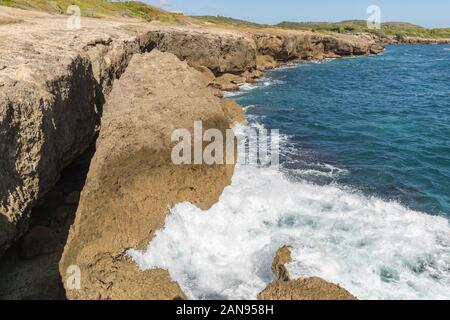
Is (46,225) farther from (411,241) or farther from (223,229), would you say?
(411,241)

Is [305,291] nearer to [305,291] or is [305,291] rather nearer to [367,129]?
[305,291]

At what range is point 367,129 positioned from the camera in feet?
94.2

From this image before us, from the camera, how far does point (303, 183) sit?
744 inches

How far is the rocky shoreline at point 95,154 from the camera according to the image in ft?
35.1

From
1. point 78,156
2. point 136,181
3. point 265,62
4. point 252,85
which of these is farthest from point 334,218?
point 265,62

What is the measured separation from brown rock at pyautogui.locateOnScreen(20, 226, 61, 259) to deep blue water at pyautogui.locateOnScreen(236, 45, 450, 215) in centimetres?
1178

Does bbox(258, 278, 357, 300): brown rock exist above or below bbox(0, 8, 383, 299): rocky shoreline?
below

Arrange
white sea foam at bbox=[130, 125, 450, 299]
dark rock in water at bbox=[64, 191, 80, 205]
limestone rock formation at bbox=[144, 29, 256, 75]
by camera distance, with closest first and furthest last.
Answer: white sea foam at bbox=[130, 125, 450, 299] → dark rock in water at bbox=[64, 191, 80, 205] → limestone rock formation at bbox=[144, 29, 256, 75]

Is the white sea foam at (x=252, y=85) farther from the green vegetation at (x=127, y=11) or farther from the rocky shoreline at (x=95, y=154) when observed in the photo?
the rocky shoreline at (x=95, y=154)

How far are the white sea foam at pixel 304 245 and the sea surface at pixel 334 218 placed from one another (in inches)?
1.4

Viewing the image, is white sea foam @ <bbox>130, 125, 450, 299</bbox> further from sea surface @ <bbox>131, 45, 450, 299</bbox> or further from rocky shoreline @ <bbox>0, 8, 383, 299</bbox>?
rocky shoreline @ <bbox>0, 8, 383, 299</bbox>

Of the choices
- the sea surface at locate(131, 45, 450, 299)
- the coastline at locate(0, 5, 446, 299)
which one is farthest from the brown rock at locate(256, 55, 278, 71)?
the coastline at locate(0, 5, 446, 299)

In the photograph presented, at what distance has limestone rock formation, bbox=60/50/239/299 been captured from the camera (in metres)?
11.0

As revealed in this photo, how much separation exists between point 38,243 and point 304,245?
8.63 metres
